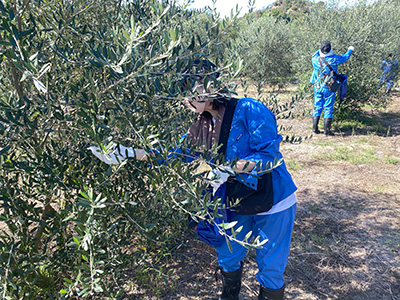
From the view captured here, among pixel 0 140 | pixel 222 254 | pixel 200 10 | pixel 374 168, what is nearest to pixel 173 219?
pixel 222 254

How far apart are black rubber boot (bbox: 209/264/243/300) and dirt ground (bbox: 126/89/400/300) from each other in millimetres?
265

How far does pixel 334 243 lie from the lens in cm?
355

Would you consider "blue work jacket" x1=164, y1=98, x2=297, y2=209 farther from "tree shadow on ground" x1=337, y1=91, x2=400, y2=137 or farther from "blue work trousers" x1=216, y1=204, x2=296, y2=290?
"tree shadow on ground" x1=337, y1=91, x2=400, y2=137

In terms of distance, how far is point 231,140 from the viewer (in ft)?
7.06

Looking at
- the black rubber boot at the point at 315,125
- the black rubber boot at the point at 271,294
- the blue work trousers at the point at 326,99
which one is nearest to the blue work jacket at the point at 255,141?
the black rubber boot at the point at 271,294

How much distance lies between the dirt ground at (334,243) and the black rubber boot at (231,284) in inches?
10.4

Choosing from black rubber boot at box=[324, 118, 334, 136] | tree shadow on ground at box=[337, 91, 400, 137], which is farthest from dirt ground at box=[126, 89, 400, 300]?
tree shadow on ground at box=[337, 91, 400, 137]

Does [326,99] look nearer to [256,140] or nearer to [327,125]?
[327,125]

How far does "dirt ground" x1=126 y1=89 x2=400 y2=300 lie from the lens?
2924mm

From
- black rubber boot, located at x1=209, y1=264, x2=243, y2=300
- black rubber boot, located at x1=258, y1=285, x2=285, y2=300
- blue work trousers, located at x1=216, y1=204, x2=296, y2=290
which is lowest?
black rubber boot, located at x1=209, y1=264, x2=243, y2=300

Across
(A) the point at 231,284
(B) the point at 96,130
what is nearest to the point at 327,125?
(A) the point at 231,284

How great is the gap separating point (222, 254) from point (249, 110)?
1.17 m

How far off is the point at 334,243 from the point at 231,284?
162 cm

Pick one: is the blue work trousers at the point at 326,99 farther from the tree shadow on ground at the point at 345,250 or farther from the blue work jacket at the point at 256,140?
the blue work jacket at the point at 256,140
